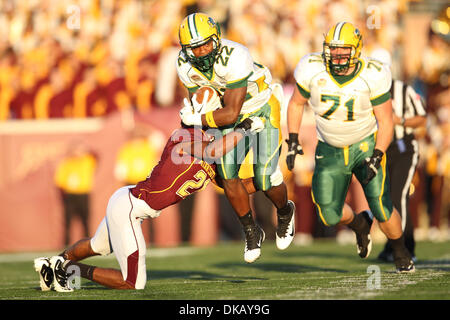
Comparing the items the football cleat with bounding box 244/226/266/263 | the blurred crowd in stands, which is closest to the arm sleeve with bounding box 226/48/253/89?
the football cleat with bounding box 244/226/266/263

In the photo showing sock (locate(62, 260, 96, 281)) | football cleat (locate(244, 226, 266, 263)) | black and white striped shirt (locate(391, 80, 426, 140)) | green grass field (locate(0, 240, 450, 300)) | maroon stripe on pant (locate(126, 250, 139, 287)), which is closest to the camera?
green grass field (locate(0, 240, 450, 300))

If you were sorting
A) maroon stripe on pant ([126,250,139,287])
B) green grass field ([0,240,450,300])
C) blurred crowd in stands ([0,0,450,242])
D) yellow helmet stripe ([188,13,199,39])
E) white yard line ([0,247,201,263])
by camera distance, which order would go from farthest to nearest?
blurred crowd in stands ([0,0,450,242]) → white yard line ([0,247,201,263]) → yellow helmet stripe ([188,13,199,39]) → maroon stripe on pant ([126,250,139,287]) → green grass field ([0,240,450,300])

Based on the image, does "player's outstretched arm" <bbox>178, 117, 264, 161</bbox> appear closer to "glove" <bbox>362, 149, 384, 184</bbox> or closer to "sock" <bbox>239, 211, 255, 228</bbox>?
"sock" <bbox>239, 211, 255, 228</bbox>

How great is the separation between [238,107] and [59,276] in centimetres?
166

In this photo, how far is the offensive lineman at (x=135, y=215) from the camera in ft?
19.3

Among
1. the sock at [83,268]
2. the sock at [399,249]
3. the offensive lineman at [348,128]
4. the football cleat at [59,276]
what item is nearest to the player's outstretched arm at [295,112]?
the offensive lineman at [348,128]

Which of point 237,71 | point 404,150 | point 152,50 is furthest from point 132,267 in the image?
point 152,50

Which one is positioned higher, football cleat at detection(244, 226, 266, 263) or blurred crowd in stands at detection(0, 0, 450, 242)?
blurred crowd in stands at detection(0, 0, 450, 242)

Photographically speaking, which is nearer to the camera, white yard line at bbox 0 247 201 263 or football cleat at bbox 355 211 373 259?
football cleat at bbox 355 211 373 259

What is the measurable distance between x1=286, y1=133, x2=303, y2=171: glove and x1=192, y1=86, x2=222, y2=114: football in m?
0.78

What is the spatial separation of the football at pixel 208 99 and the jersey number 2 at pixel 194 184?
1.43 ft

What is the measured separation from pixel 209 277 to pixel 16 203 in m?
4.92

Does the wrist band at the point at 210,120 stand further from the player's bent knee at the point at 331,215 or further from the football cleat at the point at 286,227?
the player's bent knee at the point at 331,215

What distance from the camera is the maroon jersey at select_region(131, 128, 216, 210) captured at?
234 inches
